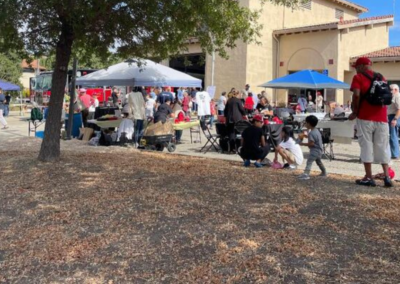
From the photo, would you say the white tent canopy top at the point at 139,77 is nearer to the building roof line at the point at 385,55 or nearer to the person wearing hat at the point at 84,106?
the person wearing hat at the point at 84,106

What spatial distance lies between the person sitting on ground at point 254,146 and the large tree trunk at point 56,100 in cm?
361

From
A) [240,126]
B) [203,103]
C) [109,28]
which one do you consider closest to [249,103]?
[203,103]

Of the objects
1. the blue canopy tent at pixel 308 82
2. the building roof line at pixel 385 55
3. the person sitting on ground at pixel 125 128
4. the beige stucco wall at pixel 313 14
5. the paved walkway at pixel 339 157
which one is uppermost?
the beige stucco wall at pixel 313 14

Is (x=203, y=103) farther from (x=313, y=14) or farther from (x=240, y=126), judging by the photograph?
(x=313, y=14)

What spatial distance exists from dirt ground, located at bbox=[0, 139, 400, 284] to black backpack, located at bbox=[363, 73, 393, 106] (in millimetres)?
1291

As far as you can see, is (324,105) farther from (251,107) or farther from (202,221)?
(202,221)

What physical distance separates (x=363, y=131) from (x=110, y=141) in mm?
7528

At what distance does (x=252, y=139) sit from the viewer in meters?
8.92

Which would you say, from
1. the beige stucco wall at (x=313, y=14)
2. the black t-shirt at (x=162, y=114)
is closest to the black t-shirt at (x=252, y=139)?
the black t-shirt at (x=162, y=114)

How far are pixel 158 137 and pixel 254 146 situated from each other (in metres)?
3.40

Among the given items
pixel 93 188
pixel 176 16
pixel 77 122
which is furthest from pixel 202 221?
pixel 77 122

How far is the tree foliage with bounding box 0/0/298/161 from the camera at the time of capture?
23.2ft

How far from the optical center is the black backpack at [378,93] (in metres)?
6.43

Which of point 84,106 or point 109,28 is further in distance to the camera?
point 84,106
